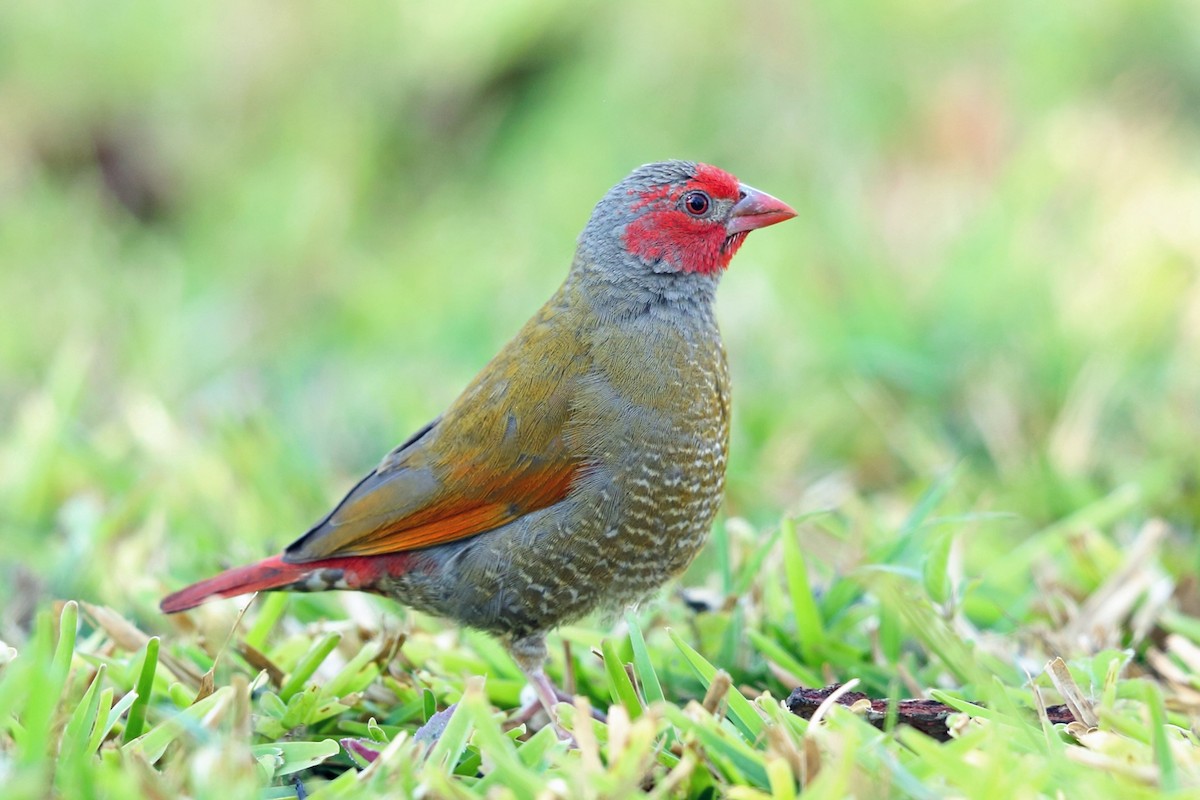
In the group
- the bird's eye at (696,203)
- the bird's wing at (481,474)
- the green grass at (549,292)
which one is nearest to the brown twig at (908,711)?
the green grass at (549,292)

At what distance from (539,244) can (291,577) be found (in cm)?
370

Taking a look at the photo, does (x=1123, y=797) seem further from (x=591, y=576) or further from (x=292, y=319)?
(x=292, y=319)

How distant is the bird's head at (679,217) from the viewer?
138 inches

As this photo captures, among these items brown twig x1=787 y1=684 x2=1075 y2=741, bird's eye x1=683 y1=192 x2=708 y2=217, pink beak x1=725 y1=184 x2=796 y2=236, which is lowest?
brown twig x1=787 y1=684 x2=1075 y2=741

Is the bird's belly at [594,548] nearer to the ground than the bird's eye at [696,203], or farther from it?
nearer to the ground

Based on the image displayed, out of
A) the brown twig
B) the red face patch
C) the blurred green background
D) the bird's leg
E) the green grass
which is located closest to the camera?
the green grass

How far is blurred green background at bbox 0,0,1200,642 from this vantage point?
176 inches

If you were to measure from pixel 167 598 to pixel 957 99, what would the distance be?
17.2 ft

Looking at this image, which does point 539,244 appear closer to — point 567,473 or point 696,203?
point 696,203

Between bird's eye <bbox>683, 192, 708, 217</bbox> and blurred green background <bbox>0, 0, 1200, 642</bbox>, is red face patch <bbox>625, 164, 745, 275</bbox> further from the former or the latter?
blurred green background <bbox>0, 0, 1200, 642</bbox>

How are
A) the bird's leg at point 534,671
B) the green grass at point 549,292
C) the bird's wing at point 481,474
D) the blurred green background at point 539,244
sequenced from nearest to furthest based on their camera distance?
the green grass at point 549,292
the bird's leg at point 534,671
the bird's wing at point 481,474
the blurred green background at point 539,244

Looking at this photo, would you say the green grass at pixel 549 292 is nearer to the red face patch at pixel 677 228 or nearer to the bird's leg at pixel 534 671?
the bird's leg at pixel 534 671

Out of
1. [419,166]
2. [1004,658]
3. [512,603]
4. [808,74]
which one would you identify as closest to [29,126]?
[419,166]

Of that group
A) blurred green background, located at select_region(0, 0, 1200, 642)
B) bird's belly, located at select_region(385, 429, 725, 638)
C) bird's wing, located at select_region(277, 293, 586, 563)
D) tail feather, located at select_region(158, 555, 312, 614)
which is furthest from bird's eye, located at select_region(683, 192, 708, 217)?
tail feather, located at select_region(158, 555, 312, 614)
